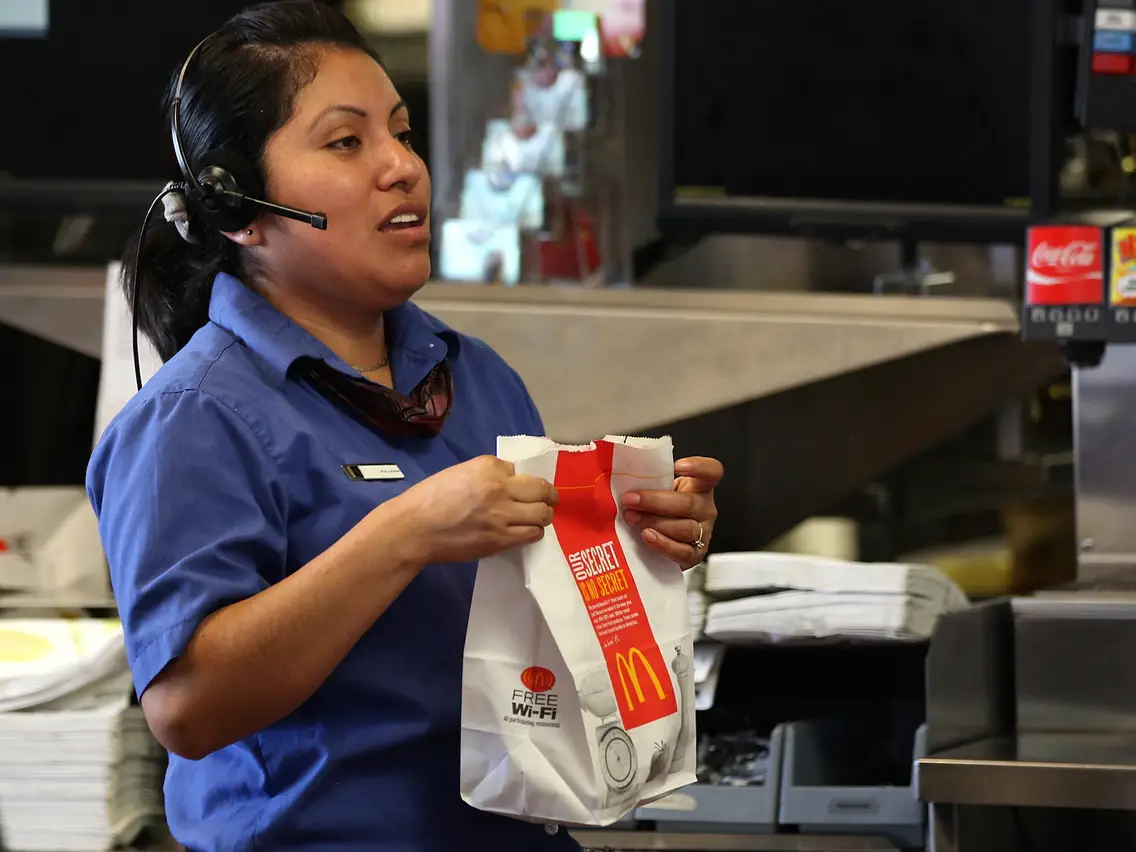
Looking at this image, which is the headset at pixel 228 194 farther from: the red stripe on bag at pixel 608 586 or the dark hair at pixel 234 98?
the red stripe on bag at pixel 608 586

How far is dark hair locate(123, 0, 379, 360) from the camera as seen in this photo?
1.24m

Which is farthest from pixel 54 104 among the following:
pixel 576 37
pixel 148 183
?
pixel 576 37

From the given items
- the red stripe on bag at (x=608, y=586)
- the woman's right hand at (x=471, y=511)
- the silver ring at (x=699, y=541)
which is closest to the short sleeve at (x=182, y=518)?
the woman's right hand at (x=471, y=511)

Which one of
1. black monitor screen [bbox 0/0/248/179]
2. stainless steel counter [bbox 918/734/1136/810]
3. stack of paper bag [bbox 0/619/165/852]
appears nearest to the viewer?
stainless steel counter [bbox 918/734/1136/810]

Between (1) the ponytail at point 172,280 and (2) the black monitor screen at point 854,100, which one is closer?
(1) the ponytail at point 172,280

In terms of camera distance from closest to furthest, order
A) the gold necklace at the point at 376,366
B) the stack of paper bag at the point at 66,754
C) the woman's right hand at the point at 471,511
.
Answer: the woman's right hand at the point at 471,511 → the gold necklace at the point at 376,366 → the stack of paper bag at the point at 66,754

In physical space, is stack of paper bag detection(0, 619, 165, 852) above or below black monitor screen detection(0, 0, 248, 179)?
below

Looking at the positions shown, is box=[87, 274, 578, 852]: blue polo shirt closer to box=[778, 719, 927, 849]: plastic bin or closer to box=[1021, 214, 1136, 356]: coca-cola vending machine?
box=[778, 719, 927, 849]: plastic bin

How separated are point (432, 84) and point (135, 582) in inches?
64.7

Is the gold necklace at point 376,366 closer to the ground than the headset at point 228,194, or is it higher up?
closer to the ground

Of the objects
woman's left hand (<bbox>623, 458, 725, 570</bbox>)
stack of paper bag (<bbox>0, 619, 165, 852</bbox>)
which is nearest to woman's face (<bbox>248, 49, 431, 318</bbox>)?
woman's left hand (<bbox>623, 458, 725, 570</bbox>)

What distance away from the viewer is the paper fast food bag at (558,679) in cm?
107

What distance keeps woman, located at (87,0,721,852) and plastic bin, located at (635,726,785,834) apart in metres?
0.55

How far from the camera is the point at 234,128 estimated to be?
125 cm
